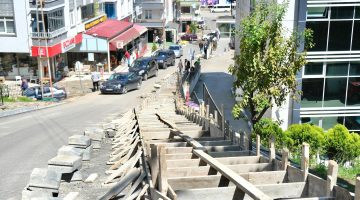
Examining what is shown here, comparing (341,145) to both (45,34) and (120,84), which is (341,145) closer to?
(120,84)

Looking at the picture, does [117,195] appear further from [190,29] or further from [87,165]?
[190,29]

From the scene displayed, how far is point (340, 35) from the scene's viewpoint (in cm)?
2258

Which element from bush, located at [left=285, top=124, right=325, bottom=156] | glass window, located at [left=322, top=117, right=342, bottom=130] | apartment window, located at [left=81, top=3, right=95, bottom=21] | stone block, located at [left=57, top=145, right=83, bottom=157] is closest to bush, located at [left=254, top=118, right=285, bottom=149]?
bush, located at [left=285, top=124, right=325, bottom=156]

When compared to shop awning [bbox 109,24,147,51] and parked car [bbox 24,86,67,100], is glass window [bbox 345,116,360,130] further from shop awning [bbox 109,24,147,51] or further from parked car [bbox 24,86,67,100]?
shop awning [bbox 109,24,147,51]

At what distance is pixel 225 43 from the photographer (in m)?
67.6

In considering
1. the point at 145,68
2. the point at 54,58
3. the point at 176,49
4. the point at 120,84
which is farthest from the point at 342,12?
the point at 176,49

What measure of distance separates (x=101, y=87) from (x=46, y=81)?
5816mm

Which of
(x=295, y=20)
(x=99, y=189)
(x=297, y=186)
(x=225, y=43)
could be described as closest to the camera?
(x=297, y=186)

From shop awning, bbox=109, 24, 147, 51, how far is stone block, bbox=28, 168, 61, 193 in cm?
3625

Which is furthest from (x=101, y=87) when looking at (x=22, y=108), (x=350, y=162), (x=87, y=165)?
(x=87, y=165)

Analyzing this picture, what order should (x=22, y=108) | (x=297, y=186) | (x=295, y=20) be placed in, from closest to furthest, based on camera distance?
1. (x=297, y=186)
2. (x=295, y=20)
3. (x=22, y=108)

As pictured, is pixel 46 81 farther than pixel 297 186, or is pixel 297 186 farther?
pixel 46 81

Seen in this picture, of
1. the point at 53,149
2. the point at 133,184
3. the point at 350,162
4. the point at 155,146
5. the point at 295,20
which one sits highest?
A: the point at 295,20

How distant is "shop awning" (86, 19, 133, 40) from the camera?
44388mm
